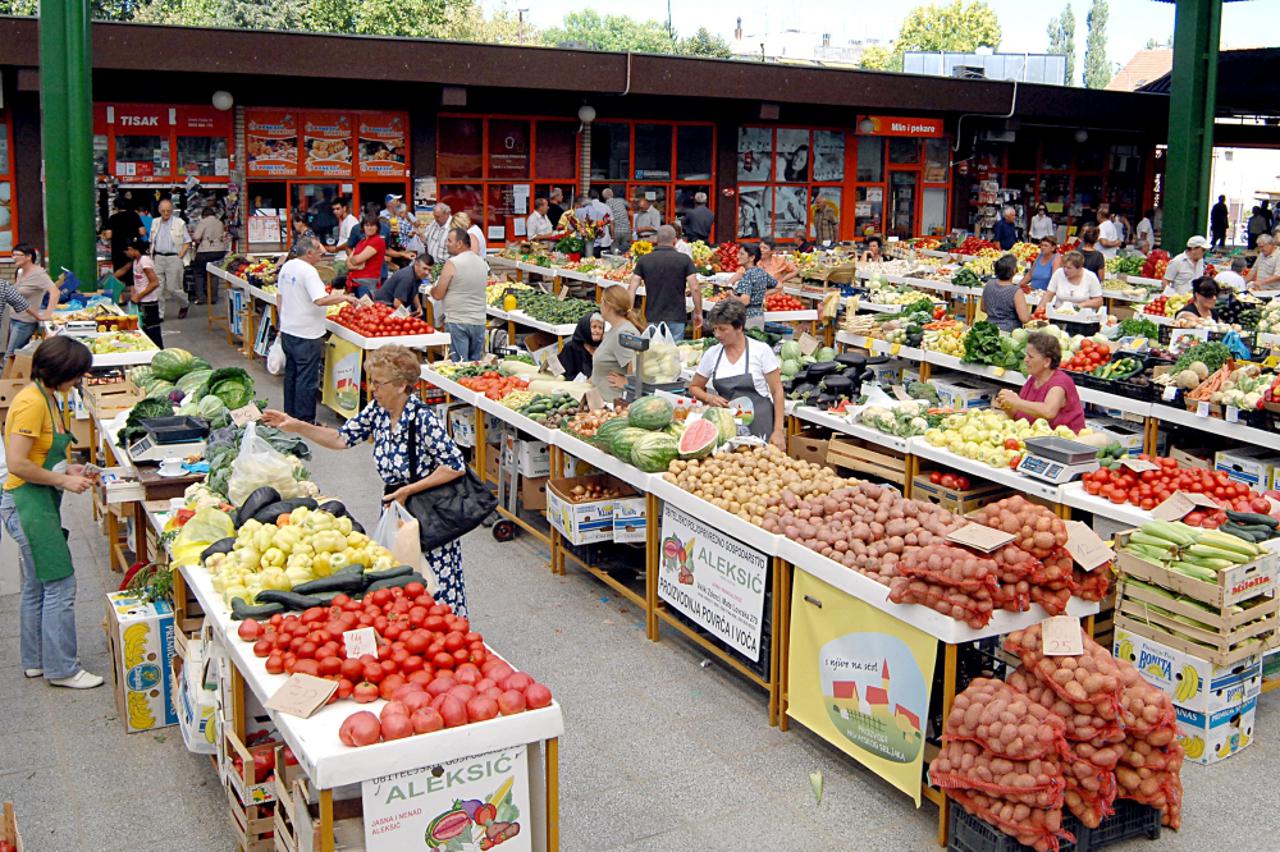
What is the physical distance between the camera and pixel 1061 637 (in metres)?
5.23

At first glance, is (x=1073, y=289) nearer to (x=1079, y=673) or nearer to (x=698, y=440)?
(x=698, y=440)

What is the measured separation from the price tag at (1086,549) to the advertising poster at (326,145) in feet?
59.1

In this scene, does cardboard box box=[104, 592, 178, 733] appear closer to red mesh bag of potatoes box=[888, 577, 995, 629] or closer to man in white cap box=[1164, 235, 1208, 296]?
red mesh bag of potatoes box=[888, 577, 995, 629]

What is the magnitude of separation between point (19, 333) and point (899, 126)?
61.9ft

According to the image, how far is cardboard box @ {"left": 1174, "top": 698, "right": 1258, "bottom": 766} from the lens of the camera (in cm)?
614

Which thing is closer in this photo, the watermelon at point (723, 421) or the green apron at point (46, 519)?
the green apron at point (46, 519)

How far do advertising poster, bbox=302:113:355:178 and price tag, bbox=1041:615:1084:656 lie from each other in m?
18.5

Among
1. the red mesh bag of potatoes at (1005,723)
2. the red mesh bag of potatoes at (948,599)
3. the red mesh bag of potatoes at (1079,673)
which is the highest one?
the red mesh bag of potatoes at (948,599)

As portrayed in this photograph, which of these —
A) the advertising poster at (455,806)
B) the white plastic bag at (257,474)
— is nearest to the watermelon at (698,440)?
the white plastic bag at (257,474)

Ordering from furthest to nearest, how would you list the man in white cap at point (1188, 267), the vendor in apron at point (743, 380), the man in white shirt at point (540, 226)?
the man in white shirt at point (540, 226)
the man in white cap at point (1188, 267)
the vendor in apron at point (743, 380)

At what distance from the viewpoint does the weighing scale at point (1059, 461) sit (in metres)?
7.51

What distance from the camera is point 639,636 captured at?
781 centimetres

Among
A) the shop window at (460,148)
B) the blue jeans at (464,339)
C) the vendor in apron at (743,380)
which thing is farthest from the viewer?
the shop window at (460,148)

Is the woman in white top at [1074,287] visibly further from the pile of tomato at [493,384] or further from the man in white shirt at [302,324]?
the man in white shirt at [302,324]
